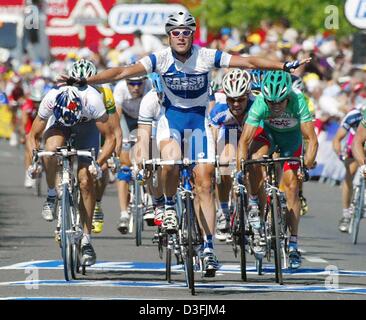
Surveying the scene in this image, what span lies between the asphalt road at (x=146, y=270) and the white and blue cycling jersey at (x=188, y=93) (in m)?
1.20

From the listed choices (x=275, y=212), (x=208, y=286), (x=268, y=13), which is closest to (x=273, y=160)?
(x=275, y=212)

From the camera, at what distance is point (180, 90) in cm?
1445

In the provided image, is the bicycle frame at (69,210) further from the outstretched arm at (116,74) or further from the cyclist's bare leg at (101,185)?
the cyclist's bare leg at (101,185)

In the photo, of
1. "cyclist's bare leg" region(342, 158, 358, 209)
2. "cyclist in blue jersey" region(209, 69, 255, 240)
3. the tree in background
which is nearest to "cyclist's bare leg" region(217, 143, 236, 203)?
"cyclist in blue jersey" region(209, 69, 255, 240)

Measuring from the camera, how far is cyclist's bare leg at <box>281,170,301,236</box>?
15289mm

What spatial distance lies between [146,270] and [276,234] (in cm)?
158

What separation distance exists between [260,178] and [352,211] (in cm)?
413

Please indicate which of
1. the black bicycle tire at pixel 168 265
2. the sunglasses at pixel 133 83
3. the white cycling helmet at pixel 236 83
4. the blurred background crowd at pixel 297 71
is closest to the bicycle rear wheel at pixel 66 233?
the black bicycle tire at pixel 168 265

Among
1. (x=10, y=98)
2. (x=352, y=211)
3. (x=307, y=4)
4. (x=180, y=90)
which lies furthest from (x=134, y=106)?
(x=10, y=98)

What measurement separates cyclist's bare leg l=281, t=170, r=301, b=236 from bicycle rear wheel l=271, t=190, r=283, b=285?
0.52 m

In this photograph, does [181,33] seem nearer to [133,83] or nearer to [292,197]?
[292,197]

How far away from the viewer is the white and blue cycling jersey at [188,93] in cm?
1433

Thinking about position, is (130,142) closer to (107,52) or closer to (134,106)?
(134,106)

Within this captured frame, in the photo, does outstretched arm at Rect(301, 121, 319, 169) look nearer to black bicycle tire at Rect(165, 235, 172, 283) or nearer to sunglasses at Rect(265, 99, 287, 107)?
sunglasses at Rect(265, 99, 287, 107)
